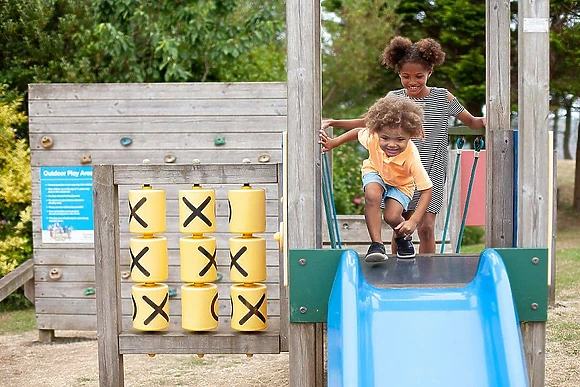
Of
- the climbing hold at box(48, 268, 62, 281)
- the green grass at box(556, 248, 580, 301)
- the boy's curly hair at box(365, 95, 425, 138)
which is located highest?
the boy's curly hair at box(365, 95, 425, 138)

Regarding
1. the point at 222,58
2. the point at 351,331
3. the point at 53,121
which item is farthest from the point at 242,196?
the point at 222,58

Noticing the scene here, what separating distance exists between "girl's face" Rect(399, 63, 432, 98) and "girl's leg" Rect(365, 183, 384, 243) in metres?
0.97

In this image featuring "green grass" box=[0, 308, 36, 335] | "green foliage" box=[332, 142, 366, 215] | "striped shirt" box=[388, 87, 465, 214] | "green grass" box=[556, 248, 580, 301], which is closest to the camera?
"striped shirt" box=[388, 87, 465, 214]

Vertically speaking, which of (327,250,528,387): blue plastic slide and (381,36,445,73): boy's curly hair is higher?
(381,36,445,73): boy's curly hair

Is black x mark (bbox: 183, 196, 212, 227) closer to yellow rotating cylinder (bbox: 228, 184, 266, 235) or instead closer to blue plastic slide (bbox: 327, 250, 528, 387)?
yellow rotating cylinder (bbox: 228, 184, 266, 235)

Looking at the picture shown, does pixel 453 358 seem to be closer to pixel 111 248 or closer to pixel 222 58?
pixel 111 248

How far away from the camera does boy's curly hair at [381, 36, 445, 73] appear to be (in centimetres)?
482

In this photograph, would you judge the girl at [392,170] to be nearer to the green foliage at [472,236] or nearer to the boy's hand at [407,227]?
the boy's hand at [407,227]

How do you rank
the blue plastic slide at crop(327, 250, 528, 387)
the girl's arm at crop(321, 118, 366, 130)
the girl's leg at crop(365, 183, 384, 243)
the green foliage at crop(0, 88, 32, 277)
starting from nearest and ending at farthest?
the blue plastic slide at crop(327, 250, 528, 387)
the girl's leg at crop(365, 183, 384, 243)
the girl's arm at crop(321, 118, 366, 130)
the green foliage at crop(0, 88, 32, 277)

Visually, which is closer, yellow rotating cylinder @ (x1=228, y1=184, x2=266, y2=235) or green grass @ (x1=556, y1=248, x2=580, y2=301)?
yellow rotating cylinder @ (x1=228, y1=184, x2=266, y2=235)

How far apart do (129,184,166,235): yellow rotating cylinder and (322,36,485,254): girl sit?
1389 mm

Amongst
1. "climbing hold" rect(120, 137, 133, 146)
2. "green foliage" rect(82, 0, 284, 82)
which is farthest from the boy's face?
"green foliage" rect(82, 0, 284, 82)

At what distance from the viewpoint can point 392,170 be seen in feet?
13.8

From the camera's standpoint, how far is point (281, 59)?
15.0 meters
